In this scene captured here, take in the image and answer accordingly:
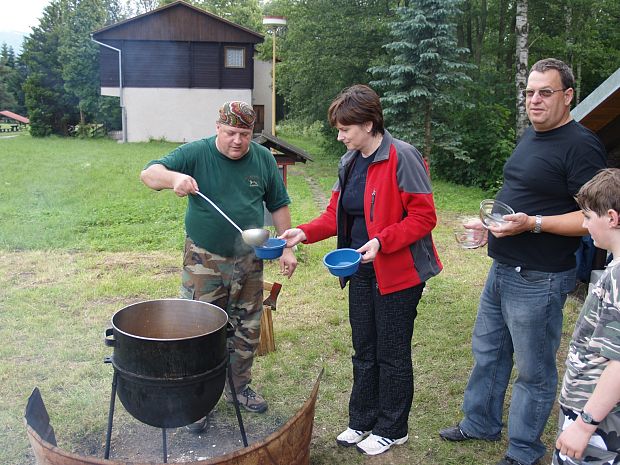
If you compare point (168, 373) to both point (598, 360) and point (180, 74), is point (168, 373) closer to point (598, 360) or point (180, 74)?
point (598, 360)

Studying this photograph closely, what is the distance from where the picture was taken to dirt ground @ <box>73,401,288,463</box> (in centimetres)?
287

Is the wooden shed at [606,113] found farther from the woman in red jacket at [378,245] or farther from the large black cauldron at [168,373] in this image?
the large black cauldron at [168,373]

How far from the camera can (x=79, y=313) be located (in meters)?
4.77

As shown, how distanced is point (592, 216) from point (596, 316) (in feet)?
1.02

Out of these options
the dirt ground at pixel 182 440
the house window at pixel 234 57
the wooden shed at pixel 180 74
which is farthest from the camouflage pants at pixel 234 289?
the house window at pixel 234 57

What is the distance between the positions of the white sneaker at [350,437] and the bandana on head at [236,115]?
1652 millimetres

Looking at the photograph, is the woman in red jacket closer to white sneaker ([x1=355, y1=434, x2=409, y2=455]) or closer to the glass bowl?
white sneaker ([x1=355, y1=434, x2=409, y2=455])

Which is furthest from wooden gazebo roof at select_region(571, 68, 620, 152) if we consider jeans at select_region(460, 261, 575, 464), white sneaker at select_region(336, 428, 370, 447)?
white sneaker at select_region(336, 428, 370, 447)

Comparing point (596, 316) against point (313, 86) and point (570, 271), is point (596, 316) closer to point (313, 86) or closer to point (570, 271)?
point (570, 271)

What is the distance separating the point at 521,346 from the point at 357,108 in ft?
4.15

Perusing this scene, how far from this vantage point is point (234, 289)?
3012 millimetres

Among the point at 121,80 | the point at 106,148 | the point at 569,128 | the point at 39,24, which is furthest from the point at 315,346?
the point at 39,24

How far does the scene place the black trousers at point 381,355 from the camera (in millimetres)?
2641

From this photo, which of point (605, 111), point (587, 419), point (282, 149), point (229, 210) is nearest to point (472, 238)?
point (587, 419)
